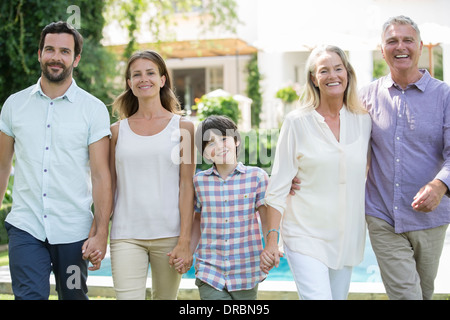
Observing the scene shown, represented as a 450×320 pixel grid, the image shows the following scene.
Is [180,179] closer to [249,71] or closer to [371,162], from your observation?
[371,162]

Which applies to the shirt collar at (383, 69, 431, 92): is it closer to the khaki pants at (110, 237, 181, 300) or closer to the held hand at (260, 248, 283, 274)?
the held hand at (260, 248, 283, 274)

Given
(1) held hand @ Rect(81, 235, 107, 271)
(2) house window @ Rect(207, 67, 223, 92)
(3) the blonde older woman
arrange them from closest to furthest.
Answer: (3) the blonde older woman → (1) held hand @ Rect(81, 235, 107, 271) → (2) house window @ Rect(207, 67, 223, 92)

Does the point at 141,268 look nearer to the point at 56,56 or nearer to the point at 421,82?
the point at 56,56

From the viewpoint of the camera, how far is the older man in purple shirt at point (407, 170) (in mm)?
2994

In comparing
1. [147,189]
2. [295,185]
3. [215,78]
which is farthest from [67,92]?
[215,78]

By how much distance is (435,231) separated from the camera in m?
3.07

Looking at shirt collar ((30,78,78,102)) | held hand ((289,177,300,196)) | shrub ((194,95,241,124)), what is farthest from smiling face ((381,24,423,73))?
shrub ((194,95,241,124))

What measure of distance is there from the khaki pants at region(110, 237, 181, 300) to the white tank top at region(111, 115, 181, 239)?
0.05m

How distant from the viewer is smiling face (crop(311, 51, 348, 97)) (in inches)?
119

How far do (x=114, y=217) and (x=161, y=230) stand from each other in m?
0.31

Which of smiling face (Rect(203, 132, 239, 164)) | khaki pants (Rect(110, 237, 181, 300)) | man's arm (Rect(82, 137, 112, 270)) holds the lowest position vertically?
khaki pants (Rect(110, 237, 181, 300))

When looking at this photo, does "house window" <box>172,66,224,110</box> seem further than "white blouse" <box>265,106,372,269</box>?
Yes
